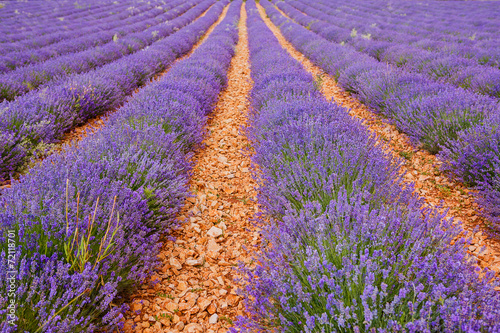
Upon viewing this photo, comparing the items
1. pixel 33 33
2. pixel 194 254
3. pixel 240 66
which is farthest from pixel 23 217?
pixel 33 33

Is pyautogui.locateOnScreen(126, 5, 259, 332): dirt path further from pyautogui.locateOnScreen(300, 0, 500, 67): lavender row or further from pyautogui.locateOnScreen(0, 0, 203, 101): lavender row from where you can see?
pyautogui.locateOnScreen(300, 0, 500, 67): lavender row

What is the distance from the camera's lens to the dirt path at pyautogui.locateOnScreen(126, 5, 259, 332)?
5.54 feet

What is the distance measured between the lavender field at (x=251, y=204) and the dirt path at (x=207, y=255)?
1cm

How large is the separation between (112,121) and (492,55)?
7.25 m

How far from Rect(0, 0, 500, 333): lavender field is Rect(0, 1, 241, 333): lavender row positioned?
0.01 m

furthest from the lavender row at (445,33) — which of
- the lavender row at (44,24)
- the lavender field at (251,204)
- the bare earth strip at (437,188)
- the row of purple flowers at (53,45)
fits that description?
the lavender row at (44,24)

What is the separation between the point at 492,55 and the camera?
558 centimetres

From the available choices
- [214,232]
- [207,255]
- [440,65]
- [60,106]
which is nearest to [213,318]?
[207,255]

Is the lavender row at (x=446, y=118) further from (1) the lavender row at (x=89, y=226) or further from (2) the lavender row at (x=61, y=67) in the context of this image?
(2) the lavender row at (x=61, y=67)

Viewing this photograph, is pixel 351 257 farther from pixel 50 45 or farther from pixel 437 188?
pixel 50 45

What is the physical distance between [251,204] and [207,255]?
73cm

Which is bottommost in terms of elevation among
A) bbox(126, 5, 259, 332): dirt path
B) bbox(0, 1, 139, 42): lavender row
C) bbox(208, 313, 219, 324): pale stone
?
bbox(208, 313, 219, 324): pale stone

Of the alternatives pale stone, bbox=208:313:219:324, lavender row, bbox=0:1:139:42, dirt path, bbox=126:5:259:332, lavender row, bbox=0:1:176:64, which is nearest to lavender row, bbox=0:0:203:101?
lavender row, bbox=0:1:176:64

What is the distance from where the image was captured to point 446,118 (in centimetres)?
309
